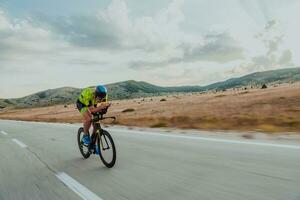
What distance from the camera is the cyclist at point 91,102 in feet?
24.7

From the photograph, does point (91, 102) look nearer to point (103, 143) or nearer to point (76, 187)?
point (103, 143)

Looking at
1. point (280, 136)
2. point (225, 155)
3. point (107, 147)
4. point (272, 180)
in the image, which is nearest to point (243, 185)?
point (272, 180)

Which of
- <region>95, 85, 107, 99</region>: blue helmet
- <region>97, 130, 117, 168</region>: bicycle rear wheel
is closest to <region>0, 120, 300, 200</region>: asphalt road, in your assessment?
<region>97, 130, 117, 168</region>: bicycle rear wheel

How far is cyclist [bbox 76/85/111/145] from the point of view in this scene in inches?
296

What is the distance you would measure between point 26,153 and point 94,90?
476 centimetres

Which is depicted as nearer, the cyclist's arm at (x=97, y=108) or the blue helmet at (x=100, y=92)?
the blue helmet at (x=100, y=92)

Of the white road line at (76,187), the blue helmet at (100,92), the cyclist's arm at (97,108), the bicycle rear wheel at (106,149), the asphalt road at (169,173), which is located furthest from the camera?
the bicycle rear wheel at (106,149)

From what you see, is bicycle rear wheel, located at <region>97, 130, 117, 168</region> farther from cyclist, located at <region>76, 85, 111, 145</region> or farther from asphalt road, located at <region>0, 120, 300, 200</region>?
cyclist, located at <region>76, 85, 111, 145</region>

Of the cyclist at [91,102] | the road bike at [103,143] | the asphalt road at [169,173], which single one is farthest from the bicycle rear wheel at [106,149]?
the cyclist at [91,102]

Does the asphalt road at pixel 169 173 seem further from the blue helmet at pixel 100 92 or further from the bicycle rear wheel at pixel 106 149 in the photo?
the blue helmet at pixel 100 92

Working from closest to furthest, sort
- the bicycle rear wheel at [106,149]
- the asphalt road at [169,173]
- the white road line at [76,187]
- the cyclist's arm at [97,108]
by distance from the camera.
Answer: the asphalt road at [169,173], the white road line at [76,187], the cyclist's arm at [97,108], the bicycle rear wheel at [106,149]

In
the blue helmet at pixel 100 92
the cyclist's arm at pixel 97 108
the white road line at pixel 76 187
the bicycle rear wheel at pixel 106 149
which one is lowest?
the white road line at pixel 76 187

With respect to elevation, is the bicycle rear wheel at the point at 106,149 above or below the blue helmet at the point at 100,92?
below

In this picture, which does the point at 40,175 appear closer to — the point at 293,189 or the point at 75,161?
the point at 75,161
